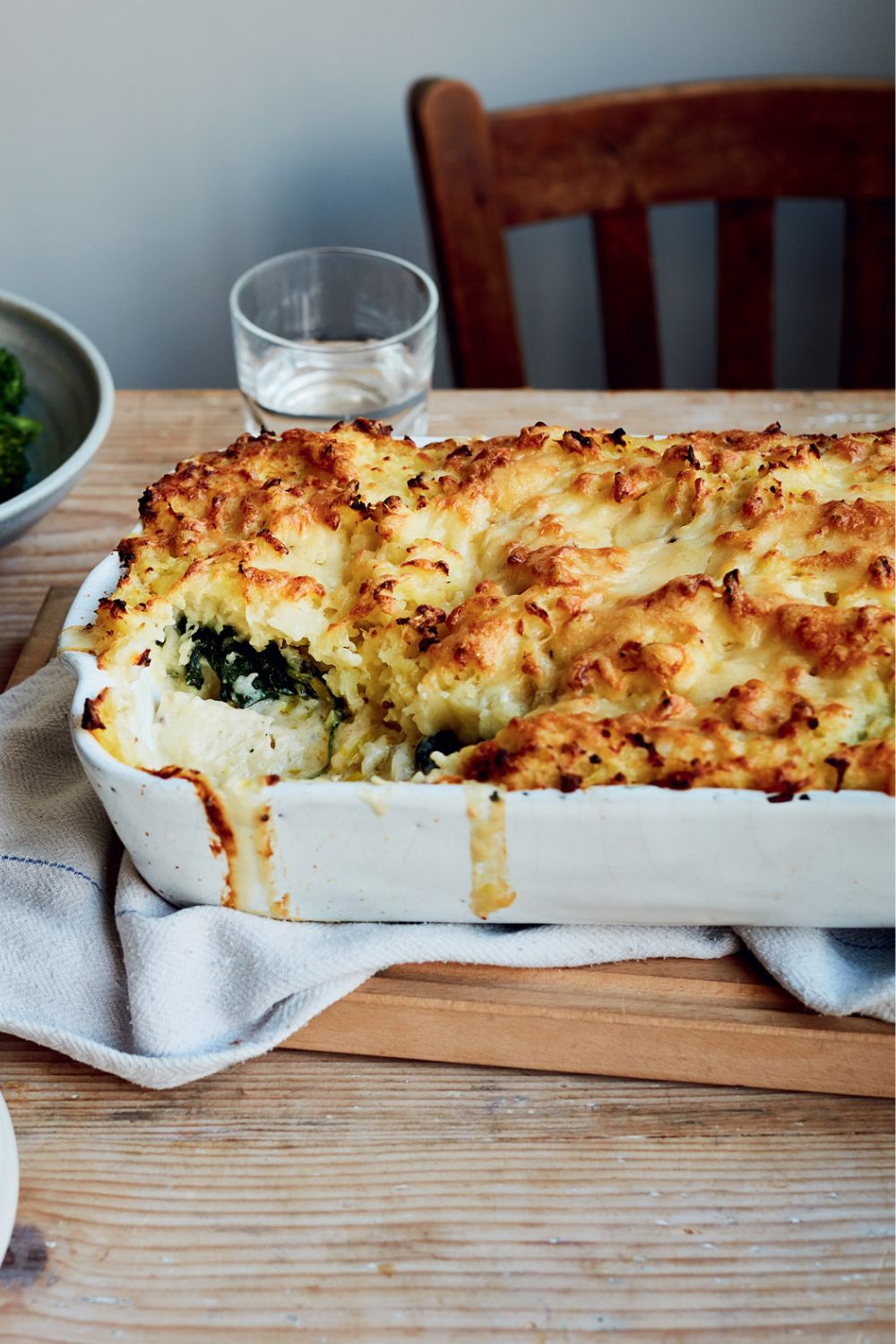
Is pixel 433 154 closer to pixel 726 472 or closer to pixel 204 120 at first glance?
pixel 204 120

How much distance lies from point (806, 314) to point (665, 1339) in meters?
2.99

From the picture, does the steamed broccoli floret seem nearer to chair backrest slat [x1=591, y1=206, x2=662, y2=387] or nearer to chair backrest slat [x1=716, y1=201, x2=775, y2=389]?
chair backrest slat [x1=591, y1=206, x2=662, y2=387]

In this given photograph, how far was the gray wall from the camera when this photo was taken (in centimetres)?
329

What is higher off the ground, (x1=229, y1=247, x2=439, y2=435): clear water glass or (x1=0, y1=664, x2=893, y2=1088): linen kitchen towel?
(x1=229, y1=247, x2=439, y2=435): clear water glass

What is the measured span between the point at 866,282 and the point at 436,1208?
7.96 ft

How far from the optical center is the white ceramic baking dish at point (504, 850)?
4.60 ft

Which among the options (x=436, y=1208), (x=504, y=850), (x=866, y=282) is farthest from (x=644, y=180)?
(x=436, y=1208)

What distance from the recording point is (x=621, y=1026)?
1.53 metres

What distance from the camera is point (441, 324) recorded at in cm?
378

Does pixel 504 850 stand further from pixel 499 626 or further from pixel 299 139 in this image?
pixel 299 139

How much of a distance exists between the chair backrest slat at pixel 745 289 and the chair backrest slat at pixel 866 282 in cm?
17

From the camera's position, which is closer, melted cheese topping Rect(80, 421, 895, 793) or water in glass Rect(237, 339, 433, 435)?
melted cheese topping Rect(80, 421, 895, 793)

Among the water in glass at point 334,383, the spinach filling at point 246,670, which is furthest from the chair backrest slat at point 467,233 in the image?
the spinach filling at point 246,670

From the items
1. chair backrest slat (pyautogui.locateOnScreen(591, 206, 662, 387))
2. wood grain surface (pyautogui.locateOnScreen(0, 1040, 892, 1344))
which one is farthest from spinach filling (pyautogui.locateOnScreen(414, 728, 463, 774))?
chair backrest slat (pyautogui.locateOnScreen(591, 206, 662, 387))
